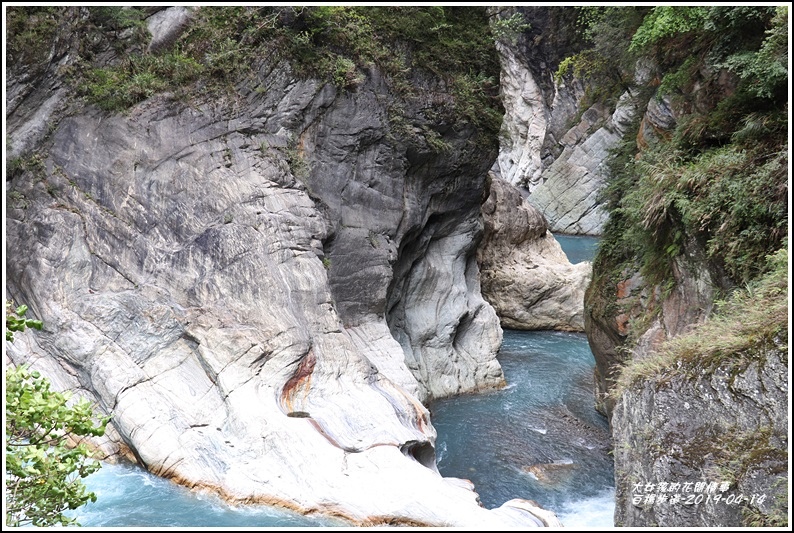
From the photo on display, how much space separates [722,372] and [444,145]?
10084mm

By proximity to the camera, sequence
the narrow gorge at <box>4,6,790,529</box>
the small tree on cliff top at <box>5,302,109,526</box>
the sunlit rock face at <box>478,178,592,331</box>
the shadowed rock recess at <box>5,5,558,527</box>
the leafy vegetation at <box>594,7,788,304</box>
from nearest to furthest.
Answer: the small tree on cliff top at <box>5,302,109,526</box> < the narrow gorge at <box>4,6,790,529</box> < the leafy vegetation at <box>594,7,788,304</box> < the shadowed rock recess at <box>5,5,558,527</box> < the sunlit rock face at <box>478,178,592,331</box>

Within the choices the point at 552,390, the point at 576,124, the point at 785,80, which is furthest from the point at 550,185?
the point at 785,80

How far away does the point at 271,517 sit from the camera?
29.2ft

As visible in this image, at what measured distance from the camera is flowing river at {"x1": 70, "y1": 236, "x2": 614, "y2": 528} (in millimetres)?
8984

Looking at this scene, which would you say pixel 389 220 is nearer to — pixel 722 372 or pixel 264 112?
pixel 264 112

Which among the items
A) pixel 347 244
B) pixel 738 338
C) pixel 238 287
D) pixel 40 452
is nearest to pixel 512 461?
pixel 347 244

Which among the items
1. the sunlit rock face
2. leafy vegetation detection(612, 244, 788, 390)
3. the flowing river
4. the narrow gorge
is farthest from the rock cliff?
leafy vegetation detection(612, 244, 788, 390)

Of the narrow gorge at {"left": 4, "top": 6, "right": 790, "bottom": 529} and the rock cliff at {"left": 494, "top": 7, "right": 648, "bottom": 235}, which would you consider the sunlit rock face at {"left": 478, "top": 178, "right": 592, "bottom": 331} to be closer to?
the narrow gorge at {"left": 4, "top": 6, "right": 790, "bottom": 529}

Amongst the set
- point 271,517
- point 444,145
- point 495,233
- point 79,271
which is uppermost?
point 444,145

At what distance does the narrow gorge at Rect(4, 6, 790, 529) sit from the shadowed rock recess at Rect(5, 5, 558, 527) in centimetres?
4

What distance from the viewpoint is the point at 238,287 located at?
1155 centimetres

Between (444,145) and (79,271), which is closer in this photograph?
(79,271)

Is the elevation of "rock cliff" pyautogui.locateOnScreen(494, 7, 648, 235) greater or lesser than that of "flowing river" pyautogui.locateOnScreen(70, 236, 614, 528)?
greater

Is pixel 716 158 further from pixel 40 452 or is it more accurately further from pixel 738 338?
pixel 40 452
